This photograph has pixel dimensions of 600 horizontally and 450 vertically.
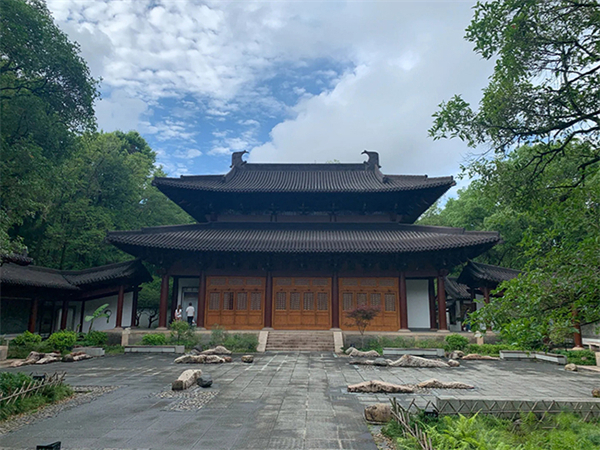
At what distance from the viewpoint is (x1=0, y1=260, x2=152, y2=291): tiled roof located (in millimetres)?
18086

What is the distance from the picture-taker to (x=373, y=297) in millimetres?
19812

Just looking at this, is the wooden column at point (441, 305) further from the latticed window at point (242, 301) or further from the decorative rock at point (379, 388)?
the decorative rock at point (379, 388)

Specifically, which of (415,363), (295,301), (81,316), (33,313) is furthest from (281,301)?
(33,313)

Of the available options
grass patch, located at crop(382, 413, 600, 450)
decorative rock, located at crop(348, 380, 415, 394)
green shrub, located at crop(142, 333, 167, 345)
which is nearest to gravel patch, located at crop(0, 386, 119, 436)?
decorative rock, located at crop(348, 380, 415, 394)

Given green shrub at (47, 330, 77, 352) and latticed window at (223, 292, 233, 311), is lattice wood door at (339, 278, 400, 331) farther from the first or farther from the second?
green shrub at (47, 330, 77, 352)

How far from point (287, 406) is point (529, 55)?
6.99m

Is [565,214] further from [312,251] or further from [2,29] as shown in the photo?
[2,29]

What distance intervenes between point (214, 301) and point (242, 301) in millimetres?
1421

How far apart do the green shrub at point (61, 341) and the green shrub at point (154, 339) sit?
2759 mm

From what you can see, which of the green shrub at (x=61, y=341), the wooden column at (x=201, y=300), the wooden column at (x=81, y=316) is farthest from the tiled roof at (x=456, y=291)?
the wooden column at (x=81, y=316)

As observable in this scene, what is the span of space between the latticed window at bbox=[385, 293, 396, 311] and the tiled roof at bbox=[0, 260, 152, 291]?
42.3 ft

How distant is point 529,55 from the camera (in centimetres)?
567

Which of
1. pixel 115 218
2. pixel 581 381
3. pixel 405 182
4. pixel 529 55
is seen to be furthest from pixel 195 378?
pixel 115 218

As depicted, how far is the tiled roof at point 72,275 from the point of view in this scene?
59.3 ft
